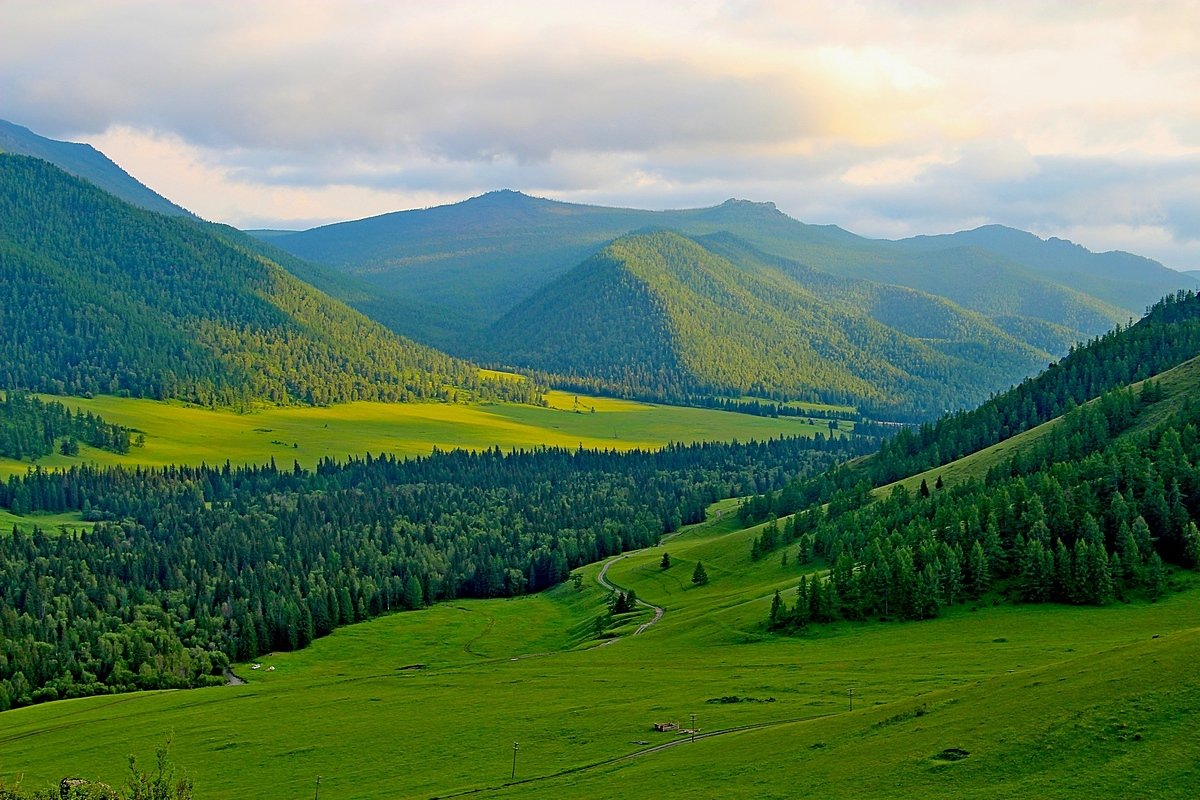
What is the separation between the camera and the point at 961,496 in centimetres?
17438

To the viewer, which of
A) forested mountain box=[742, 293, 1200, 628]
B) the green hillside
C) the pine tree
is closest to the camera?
the green hillside

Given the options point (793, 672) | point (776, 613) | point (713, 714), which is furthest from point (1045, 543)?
point (713, 714)

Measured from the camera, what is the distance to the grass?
6241cm

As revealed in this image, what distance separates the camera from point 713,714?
307ft

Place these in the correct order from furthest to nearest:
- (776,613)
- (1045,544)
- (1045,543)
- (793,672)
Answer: (776,613)
(1045,543)
(1045,544)
(793,672)

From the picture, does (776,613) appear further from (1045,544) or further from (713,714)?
(713,714)

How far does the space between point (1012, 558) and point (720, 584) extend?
59.9 meters

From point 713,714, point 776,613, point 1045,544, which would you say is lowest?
point 776,613

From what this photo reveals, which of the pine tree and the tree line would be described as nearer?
the tree line

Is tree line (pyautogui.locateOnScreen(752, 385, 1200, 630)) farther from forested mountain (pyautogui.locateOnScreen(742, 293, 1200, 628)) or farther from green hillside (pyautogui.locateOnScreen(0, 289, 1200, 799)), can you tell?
green hillside (pyautogui.locateOnScreen(0, 289, 1200, 799))

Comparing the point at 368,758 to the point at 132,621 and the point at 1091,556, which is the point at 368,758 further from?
the point at 132,621

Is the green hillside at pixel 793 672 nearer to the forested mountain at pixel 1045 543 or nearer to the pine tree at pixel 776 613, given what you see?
the forested mountain at pixel 1045 543

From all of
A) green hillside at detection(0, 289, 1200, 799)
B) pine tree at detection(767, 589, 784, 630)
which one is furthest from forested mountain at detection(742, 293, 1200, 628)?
green hillside at detection(0, 289, 1200, 799)

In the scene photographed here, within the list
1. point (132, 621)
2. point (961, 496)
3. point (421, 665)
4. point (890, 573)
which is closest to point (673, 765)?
point (890, 573)
